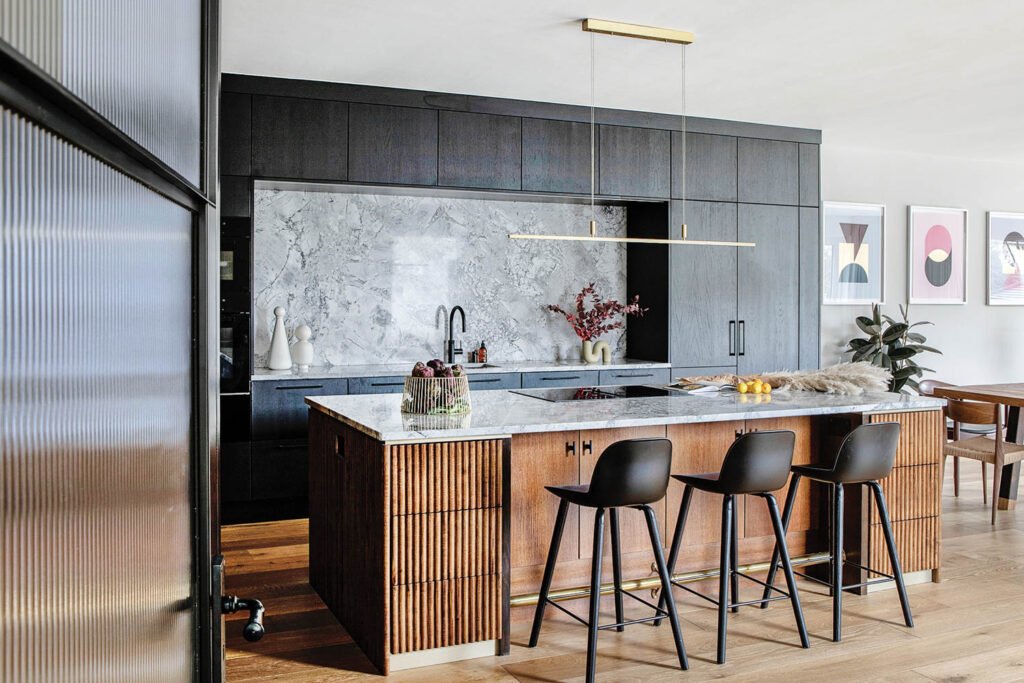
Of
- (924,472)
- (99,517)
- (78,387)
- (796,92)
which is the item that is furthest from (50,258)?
(796,92)

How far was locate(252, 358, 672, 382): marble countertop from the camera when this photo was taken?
17.6 ft

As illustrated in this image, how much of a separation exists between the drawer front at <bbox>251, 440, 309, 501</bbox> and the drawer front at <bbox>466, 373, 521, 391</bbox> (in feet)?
3.77

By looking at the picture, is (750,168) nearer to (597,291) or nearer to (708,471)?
(597,291)

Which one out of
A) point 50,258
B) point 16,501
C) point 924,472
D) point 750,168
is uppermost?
point 750,168

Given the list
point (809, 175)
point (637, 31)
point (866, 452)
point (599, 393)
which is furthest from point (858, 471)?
point (809, 175)

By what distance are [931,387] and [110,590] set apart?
6580 millimetres

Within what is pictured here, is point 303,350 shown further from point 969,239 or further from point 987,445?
point 969,239

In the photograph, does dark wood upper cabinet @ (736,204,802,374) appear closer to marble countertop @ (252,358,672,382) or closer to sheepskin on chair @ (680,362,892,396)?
marble countertop @ (252,358,672,382)

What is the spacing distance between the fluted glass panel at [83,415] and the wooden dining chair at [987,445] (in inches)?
217

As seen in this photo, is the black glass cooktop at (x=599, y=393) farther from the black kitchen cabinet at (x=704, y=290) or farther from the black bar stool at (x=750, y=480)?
the black kitchen cabinet at (x=704, y=290)

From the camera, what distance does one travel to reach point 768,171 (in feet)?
21.9

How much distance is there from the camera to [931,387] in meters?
6.30

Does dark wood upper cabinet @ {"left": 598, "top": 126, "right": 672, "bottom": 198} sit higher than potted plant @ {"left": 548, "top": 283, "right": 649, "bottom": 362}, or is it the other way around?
dark wood upper cabinet @ {"left": 598, "top": 126, "right": 672, "bottom": 198}

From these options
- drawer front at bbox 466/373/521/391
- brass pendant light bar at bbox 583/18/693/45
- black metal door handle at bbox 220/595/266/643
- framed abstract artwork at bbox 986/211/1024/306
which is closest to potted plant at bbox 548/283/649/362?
drawer front at bbox 466/373/521/391
